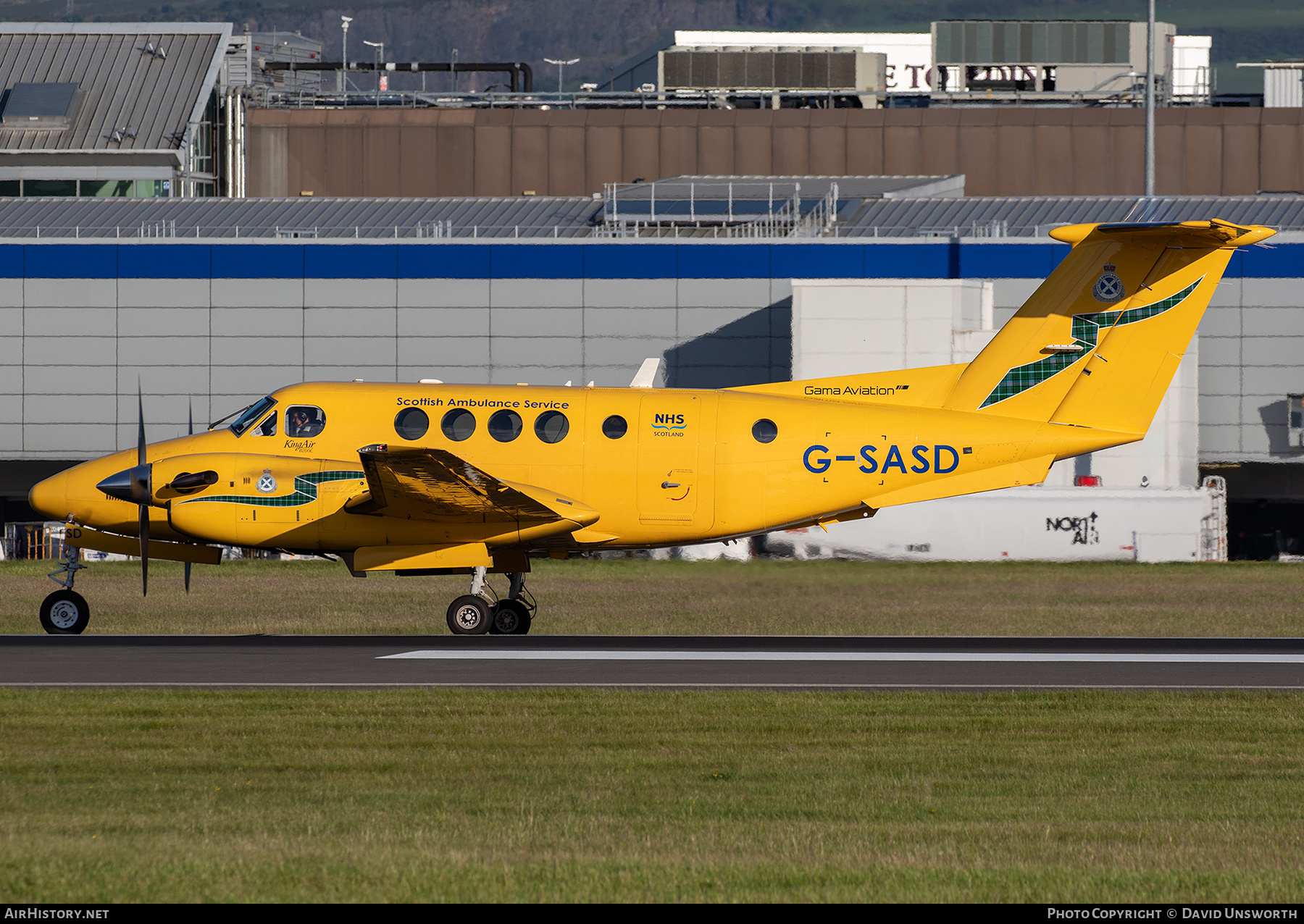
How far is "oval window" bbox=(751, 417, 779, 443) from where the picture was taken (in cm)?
2548

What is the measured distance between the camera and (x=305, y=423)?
25562 mm

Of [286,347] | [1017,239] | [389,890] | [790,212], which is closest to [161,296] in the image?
[286,347]

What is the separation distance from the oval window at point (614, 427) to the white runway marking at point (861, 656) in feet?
12.8

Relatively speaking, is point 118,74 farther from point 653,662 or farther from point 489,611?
point 653,662

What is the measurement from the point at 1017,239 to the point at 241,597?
33493mm

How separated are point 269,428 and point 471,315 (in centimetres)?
3286

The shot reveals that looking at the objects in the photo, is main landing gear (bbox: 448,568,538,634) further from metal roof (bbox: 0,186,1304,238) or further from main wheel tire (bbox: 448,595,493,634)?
metal roof (bbox: 0,186,1304,238)

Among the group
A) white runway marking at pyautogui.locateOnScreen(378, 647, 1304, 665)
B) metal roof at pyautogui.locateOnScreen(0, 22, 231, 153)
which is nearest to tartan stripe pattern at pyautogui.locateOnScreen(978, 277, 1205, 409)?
white runway marking at pyautogui.locateOnScreen(378, 647, 1304, 665)

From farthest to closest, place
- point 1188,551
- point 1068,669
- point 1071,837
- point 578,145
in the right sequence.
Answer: point 578,145, point 1188,551, point 1068,669, point 1071,837

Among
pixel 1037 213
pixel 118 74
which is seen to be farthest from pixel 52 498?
pixel 118 74

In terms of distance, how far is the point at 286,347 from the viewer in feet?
192

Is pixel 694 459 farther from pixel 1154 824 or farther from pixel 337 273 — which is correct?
pixel 337 273

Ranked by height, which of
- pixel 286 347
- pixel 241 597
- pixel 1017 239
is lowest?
pixel 241 597

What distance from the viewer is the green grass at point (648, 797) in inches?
395
